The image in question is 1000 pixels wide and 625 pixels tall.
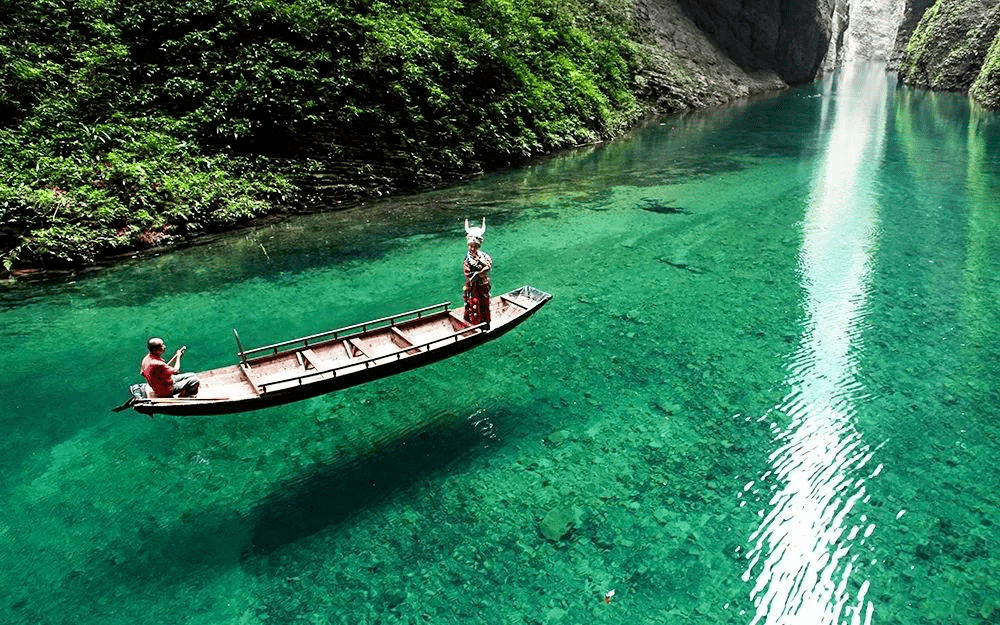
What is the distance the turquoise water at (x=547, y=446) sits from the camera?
25.0ft

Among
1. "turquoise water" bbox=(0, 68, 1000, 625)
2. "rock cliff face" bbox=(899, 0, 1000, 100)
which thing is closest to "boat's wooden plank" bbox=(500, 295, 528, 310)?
"turquoise water" bbox=(0, 68, 1000, 625)

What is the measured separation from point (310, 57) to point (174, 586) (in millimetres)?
23612

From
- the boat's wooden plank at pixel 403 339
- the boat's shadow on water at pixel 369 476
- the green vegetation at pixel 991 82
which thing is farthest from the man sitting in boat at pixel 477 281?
the green vegetation at pixel 991 82

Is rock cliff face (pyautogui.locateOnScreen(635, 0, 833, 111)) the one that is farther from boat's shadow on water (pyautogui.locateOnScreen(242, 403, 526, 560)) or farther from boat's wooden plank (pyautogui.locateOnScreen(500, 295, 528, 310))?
boat's shadow on water (pyautogui.locateOnScreen(242, 403, 526, 560))

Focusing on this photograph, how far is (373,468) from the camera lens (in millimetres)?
9844

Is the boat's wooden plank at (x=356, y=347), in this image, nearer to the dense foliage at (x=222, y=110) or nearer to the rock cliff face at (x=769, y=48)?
the dense foliage at (x=222, y=110)

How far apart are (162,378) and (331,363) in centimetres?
247

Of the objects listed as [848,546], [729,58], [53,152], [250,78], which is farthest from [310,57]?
[729,58]

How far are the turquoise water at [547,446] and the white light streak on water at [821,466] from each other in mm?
53

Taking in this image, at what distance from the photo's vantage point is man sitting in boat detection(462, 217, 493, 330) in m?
10.4

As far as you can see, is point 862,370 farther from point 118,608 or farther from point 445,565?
point 118,608

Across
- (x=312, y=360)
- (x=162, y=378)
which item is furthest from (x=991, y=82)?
(x=162, y=378)

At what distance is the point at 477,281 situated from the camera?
10.5 meters

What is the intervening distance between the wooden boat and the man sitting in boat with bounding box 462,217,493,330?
0.77ft
